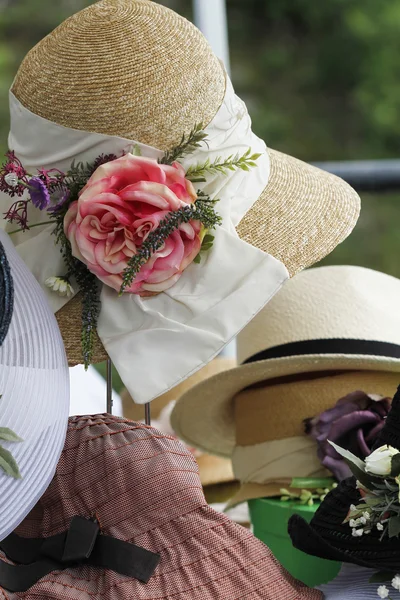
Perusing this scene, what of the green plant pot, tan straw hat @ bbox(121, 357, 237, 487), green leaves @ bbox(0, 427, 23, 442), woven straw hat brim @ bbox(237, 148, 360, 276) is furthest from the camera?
tan straw hat @ bbox(121, 357, 237, 487)

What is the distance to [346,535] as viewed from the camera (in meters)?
1.00

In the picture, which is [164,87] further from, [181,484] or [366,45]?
[366,45]

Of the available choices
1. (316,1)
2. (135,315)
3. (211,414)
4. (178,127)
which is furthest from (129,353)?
(316,1)

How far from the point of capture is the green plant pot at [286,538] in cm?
126

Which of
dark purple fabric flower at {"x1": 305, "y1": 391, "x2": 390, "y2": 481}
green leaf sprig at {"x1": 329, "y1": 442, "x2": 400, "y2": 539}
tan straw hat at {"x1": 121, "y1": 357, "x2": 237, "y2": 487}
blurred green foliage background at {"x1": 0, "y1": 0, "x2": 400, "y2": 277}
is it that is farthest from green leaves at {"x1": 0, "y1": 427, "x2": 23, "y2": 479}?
blurred green foliage background at {"x1": 0, "y1": 0, "x2": 400, "y2": 277}

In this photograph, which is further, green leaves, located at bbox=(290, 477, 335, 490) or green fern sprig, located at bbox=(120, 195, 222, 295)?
green leaves, located at bbox=(290, 477, 335, 490)

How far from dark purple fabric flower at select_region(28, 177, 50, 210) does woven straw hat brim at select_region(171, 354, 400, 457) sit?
1.48ft

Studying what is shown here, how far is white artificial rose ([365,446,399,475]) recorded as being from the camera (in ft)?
3.03

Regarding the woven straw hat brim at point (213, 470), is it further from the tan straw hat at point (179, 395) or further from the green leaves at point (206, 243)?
the green leaves at point (206, 243)

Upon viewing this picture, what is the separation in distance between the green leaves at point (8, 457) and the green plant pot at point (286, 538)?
0.51 metres

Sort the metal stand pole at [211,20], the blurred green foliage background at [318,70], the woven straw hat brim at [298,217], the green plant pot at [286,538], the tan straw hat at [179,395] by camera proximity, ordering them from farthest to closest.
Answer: the blurred green foliage background at [318,70] → the metal stand pole at [211,20] → the tan straw hat at [179,395] → the green plant pot at [286,538] → the woven straw hat brim at [298,217]

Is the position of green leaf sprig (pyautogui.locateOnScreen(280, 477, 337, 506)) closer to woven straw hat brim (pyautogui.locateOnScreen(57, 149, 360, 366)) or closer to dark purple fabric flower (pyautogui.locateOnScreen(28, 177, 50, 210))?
woven straw hat brim (pyautogui.locateOnScreen(57, 149, 360, 366))

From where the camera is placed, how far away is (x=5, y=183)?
1047mm

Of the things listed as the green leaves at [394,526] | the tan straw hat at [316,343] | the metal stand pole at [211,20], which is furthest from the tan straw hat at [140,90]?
the metal stand pole at [211,20]
